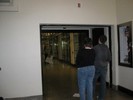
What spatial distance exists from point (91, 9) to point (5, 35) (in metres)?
2.54

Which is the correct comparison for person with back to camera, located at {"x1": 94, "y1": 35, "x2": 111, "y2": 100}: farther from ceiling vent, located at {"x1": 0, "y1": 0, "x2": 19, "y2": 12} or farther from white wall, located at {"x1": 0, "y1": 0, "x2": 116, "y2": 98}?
ceiling vent, located at {"x1": 0, "y1": 0, "x2": 19, "y2": 12}

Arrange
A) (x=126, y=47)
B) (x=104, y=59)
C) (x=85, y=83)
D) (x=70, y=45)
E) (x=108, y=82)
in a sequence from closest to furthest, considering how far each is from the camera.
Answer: (x=85, y=83), (x=104, y=59), (x=126, y=47), (x=108, y=82), (x=70, y=45)

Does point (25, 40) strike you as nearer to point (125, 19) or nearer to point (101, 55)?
point (101, 55)

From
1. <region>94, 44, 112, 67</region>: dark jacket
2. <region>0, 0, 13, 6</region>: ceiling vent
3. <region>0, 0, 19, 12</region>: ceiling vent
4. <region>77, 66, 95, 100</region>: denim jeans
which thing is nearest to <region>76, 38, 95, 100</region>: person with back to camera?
<region>77, 66, 95, 100</region>: denim jeans

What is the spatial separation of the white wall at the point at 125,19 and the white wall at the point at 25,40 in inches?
48.3

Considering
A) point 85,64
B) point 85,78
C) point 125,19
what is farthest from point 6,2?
point 125,19

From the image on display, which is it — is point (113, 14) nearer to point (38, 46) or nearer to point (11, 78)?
point (38, 46)

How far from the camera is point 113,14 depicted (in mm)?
6246

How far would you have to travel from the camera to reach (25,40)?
555cm

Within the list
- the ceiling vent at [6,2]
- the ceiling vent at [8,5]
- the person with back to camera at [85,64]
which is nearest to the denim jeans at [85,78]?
the person with back to camera at [85,64]

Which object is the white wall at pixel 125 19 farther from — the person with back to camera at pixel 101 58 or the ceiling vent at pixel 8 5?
the ceiling vent at pixel 8 5

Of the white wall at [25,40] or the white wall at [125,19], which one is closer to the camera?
the white wall at [25,40]

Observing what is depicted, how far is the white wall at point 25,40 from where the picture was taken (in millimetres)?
5426

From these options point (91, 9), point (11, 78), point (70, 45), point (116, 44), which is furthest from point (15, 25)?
point (70, 45)
